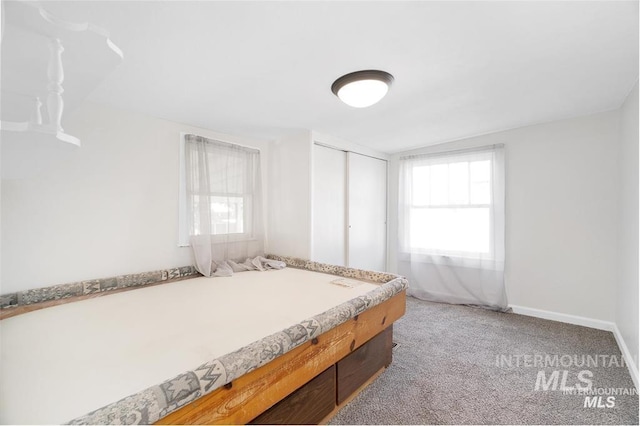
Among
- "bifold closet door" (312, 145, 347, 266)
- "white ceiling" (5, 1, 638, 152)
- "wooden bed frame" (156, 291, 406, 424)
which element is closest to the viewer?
"wooden bed frame" (156, 291, 406, 424)

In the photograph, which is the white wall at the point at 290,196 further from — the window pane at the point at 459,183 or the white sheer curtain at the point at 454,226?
the window pane at the point at 459,183

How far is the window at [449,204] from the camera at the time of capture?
10.4 feet

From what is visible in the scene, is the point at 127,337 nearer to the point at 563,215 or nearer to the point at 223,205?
the point at 223,205

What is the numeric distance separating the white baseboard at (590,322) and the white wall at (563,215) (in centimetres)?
4

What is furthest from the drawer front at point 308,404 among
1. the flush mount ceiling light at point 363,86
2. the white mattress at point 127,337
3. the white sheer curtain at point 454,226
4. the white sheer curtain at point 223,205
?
the white sheer curtain at point 454,226

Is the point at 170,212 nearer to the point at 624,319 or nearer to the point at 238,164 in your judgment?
the point at 238,164

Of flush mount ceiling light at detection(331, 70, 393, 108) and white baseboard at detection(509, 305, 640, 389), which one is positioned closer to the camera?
flush mount ceiling light at detection(331, 70, 393, 108)

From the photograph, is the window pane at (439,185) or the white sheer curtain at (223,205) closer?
the white sheer curtain at (223,205)

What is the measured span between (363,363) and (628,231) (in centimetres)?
235

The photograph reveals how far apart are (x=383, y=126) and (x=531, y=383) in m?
2.44

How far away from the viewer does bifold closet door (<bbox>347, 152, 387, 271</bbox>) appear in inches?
136

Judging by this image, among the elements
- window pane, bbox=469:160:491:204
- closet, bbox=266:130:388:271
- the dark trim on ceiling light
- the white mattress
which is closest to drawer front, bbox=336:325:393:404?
the white mattress

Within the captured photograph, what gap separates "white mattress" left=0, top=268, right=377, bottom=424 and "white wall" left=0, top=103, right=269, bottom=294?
32 cm

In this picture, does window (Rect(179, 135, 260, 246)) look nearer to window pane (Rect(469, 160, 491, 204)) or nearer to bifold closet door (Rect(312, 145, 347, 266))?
bifold closet door (Rect(312, 145, 347, 266))
